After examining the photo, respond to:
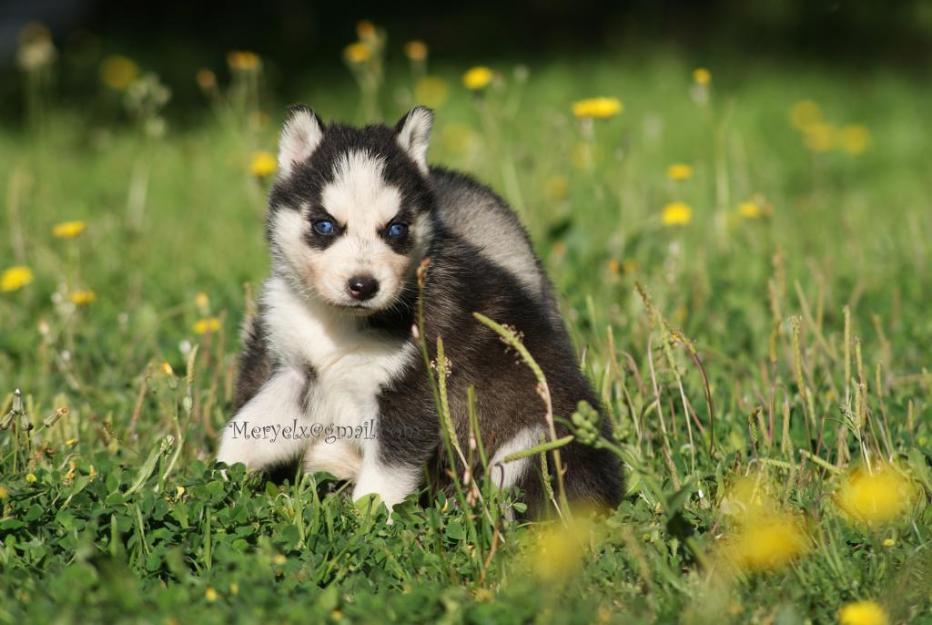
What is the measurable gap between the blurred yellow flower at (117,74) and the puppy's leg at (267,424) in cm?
569

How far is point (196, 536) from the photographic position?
11.6 feet

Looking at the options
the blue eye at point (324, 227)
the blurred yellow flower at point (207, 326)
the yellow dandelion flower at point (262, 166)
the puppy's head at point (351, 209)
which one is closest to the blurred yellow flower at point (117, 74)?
the yellow dandelion flower at point (262, 166)

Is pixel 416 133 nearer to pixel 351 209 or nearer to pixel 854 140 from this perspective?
pixel 351 209

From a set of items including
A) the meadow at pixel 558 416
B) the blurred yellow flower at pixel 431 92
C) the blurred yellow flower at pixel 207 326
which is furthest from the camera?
the blurred yellow flower at pixel 431 92

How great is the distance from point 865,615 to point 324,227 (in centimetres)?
204

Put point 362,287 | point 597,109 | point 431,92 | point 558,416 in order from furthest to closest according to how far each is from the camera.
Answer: point 431,92
point 597,109
point 558,416
point 362,287

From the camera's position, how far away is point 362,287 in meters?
3.72

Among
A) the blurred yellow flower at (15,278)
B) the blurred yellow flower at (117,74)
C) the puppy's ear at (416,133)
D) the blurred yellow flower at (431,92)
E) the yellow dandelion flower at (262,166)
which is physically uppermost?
the puppy's ear at (416,133)

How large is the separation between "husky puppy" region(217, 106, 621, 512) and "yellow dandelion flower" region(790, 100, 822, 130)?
6.55 m

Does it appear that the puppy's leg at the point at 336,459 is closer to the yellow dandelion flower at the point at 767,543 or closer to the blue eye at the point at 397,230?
the blue eye at the point at 397,230

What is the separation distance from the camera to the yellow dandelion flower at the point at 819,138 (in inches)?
353

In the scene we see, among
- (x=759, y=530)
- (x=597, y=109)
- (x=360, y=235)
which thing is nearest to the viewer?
(x=759, y=530)

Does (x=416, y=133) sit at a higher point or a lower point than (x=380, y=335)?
higher

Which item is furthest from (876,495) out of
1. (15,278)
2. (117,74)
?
(117,74)
